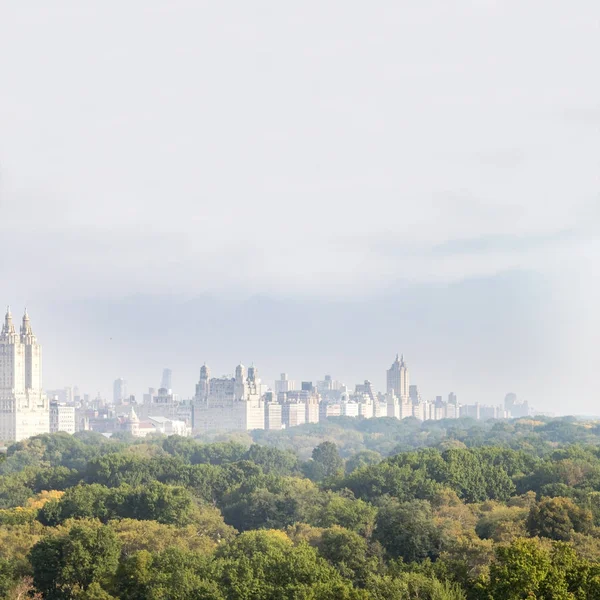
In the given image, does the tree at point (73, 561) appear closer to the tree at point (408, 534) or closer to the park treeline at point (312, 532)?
the park treeline at point (312, 532)

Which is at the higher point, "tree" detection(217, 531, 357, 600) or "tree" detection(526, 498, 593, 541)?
"tree" detection(526, 498, 593, 541)

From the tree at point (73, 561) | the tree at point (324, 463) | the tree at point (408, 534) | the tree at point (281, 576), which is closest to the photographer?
the tree at point (281, 576)

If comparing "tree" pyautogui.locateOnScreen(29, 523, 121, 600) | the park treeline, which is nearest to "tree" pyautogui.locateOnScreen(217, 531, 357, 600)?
the park treeline

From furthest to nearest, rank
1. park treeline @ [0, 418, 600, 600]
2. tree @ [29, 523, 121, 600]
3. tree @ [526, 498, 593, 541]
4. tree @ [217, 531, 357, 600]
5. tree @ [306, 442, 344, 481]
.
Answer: tree @ [306, 442, 344, 481], tree @ [526, 498, 593, 541], tree @ [29, 523, 121, 600], park treeline @ [0, 418, 600, 600], tree @ [217, 531, 357, 600]

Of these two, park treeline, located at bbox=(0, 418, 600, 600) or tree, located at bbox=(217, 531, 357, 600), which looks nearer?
tree, located at bbox=(217, 531, 357, 600)

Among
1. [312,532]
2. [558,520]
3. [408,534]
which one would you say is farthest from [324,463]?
[558,520]

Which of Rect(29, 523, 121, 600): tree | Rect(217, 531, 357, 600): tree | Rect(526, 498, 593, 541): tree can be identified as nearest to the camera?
Rect(217, 531, 357, 600): tree

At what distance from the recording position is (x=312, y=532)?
66.1 metres

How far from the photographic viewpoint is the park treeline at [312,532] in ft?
148

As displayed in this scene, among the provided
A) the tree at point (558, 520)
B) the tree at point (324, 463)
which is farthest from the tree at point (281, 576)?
the tree at point (324, 463)

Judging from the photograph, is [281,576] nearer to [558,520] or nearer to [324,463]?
[558,520]

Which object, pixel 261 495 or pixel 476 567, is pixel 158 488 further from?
pixel 476 567

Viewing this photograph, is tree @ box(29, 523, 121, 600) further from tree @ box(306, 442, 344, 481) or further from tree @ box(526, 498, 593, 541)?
tree @ box(306, 442, 344, 481)

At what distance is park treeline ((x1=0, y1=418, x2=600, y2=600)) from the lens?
4525 cm
